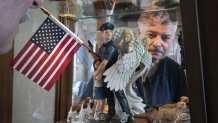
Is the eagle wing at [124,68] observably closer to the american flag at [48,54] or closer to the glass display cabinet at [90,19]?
the glass display cabinet at [90,19]

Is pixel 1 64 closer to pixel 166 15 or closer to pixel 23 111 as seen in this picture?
pixel 23 111

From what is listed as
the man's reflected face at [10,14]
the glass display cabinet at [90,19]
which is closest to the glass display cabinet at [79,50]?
the glass display cabinet at [90,19]

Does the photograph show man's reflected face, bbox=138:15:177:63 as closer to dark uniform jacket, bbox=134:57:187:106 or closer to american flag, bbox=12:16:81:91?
dark uniform jacket, bbox=134:57:187:106

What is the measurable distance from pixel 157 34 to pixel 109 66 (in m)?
0.18

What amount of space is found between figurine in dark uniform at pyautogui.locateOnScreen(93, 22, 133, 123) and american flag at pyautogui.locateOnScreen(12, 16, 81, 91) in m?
0.11

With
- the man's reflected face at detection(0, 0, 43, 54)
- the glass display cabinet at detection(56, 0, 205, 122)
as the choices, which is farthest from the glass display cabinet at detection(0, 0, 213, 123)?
the man's reflected face at detection(0, 0, 43, 54)

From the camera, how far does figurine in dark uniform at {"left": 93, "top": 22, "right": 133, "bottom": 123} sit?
0.85 meters

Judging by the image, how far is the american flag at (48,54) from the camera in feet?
3.05

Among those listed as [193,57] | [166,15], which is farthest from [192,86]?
[166,15]

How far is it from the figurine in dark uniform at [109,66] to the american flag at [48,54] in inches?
4.2

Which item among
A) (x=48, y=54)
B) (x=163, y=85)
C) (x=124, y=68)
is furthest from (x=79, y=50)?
(x=163, y=85)

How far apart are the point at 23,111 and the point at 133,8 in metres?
0.58

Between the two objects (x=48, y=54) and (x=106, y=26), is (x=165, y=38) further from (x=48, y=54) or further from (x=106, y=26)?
(x=48, y=54)

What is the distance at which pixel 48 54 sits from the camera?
37.0 inches
